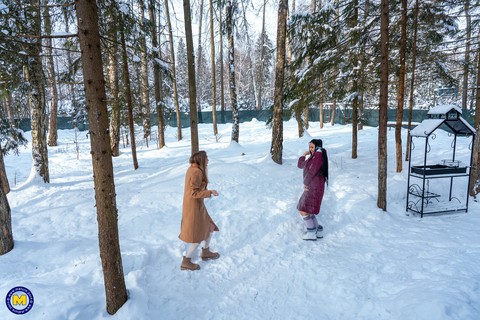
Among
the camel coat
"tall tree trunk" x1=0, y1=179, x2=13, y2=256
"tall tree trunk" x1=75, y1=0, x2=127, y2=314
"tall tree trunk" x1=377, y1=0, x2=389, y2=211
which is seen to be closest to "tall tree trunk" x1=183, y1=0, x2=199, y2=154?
the camel coat

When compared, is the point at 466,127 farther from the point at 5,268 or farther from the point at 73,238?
the point at 5,268

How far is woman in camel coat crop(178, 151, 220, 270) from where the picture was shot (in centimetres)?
414

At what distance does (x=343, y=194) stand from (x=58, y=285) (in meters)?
6.05

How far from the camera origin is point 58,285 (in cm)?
363

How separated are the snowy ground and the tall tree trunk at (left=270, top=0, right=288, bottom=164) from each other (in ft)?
2.91

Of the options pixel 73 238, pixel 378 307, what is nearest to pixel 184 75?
pixel 73 238

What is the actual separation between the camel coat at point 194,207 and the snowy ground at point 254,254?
1.92 ft

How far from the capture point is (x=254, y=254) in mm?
4781

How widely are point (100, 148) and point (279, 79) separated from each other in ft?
21.5

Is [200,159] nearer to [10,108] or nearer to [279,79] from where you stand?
[279,79]

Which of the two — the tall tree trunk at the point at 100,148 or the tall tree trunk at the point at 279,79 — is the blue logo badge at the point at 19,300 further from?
the tall tree trunk at the point at 279,79

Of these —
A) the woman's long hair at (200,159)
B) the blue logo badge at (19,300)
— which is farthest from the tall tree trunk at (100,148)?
the woman's long hair at (200,159)

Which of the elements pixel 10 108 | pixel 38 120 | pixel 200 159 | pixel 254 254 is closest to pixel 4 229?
pixel 200 159

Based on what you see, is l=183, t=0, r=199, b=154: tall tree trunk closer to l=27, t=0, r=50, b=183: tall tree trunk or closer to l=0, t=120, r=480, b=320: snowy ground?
l=0, t=120, r=480, b=320: snowy ground
